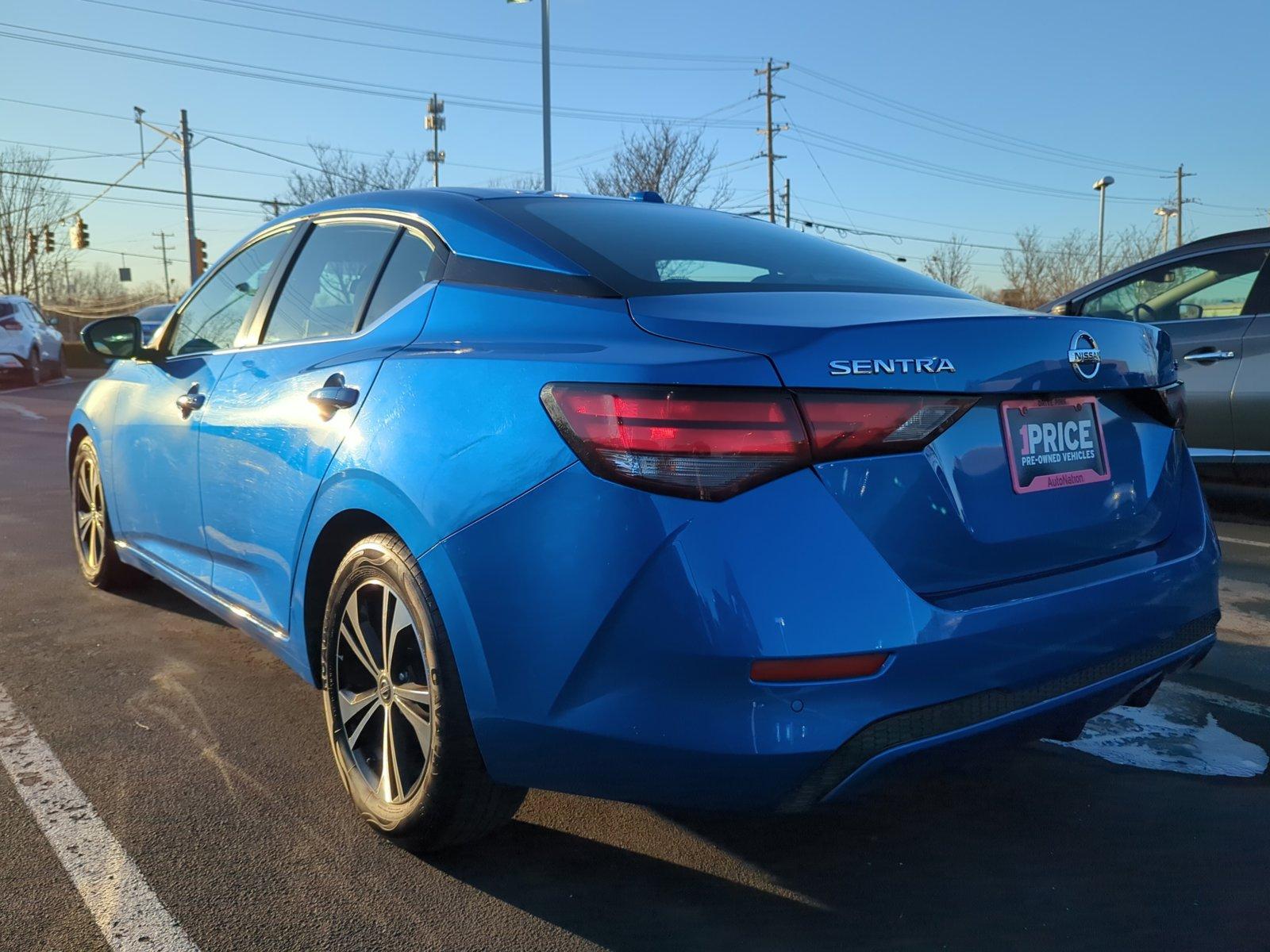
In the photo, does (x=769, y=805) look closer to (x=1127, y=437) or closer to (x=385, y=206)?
(x=1127, y=437)

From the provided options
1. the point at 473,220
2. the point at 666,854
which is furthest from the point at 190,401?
the point at 666,854

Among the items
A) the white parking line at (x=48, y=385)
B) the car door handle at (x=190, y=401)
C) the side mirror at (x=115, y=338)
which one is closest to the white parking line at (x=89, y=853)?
the car door handle at (x=190, y=401)

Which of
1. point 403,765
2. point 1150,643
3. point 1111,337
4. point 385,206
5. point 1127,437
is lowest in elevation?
point 403,765

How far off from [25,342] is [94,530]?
18606 millimetres

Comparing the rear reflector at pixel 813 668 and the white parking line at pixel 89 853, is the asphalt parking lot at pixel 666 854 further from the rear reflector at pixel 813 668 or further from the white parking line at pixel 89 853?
the rear reflector at pixel 813 668

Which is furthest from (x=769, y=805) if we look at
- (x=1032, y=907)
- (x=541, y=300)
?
(x=541, y=300)

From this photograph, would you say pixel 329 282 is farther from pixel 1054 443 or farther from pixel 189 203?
pixel 189 203

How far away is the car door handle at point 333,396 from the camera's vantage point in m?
2.71

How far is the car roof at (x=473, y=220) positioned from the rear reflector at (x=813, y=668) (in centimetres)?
98

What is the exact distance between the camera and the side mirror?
4383mm

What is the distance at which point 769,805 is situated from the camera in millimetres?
2074

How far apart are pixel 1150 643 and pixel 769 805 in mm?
945

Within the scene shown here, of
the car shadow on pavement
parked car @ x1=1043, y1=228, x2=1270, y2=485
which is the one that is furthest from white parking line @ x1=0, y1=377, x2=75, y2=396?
the car shadow on pavement

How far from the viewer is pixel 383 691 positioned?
8.74 feet
